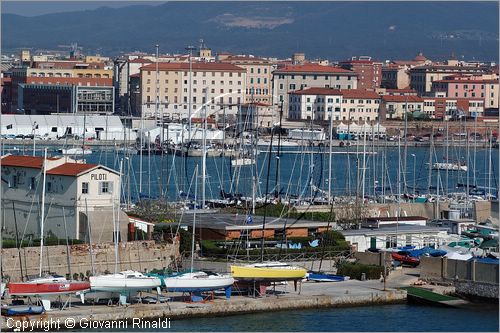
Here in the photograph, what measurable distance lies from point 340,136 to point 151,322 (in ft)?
149

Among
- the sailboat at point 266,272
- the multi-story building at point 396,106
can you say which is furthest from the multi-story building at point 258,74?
the sailboat at point 266,272

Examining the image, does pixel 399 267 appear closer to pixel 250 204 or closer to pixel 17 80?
pixel 250 204

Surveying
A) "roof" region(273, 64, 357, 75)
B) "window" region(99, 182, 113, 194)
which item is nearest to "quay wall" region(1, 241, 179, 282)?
"window" region(99, 182, 113, 194)

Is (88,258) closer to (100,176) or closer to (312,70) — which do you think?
(100,176)

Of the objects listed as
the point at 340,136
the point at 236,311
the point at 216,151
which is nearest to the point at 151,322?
the point at 236,311

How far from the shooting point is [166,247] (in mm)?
17000

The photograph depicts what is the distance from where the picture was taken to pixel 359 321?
15.0 meters

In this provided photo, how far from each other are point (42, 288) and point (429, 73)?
2693 inches

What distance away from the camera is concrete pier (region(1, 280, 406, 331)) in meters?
14.0

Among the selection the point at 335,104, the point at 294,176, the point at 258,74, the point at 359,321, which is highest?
the point at 258,74

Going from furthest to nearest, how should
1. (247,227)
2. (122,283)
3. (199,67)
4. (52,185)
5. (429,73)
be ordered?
(429,73), (199,67), (247,227), (52,185), (122,283)

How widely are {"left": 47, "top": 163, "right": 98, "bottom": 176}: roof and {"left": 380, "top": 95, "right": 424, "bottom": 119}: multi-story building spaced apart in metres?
50.4

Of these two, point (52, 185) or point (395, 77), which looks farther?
point (395, 77)

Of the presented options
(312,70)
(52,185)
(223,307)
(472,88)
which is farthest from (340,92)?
(223,307)
